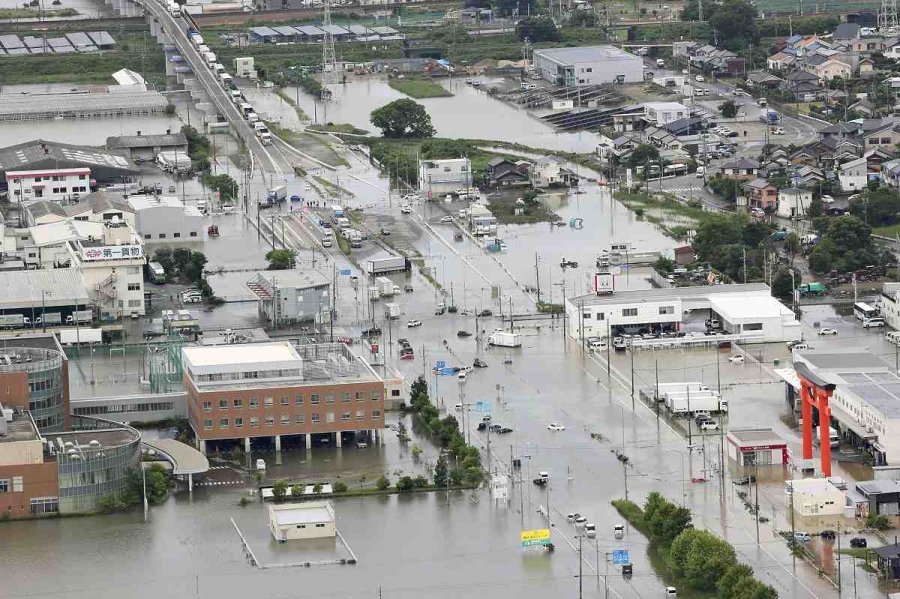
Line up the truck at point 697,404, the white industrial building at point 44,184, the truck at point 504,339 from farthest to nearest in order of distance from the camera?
the white industrial building at point 44,184
the truck at point 504,339
the truck at point 697,404

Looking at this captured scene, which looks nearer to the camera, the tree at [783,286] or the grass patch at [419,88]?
the tree at [783,286]

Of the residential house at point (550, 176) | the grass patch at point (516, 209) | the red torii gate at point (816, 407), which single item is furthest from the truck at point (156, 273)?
the red torii gate at point (816, 407)

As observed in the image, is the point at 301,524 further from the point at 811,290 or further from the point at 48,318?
the point at 811,290

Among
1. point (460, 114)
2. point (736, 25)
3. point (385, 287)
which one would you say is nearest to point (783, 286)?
point (385, 287)

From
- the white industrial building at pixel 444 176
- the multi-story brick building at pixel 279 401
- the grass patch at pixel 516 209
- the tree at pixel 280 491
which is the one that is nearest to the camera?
the tree at pixel 280 491

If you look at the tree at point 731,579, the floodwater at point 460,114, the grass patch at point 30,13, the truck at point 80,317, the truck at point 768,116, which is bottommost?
the floodwater at point 460,114

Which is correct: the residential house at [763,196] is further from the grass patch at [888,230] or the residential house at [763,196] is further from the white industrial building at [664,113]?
the white industrial building at [664,113]

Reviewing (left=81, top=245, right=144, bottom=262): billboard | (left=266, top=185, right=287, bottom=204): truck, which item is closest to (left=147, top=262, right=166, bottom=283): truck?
(left=81, top=245, right=144, bottom=262): billboard

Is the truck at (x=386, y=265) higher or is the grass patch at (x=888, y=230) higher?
the truck at (x=386, y=265)
